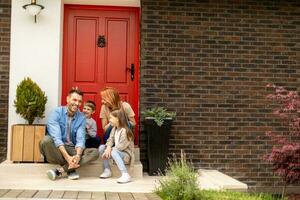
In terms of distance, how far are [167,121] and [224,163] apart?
1.37 meters

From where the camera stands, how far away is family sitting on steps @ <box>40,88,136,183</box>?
6.18m

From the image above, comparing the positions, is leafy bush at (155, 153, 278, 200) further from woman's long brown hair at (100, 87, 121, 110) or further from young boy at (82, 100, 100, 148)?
young boy at (82, 100, 100, 148)

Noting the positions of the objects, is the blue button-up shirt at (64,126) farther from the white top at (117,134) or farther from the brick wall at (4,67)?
the brick wall at (4,67)

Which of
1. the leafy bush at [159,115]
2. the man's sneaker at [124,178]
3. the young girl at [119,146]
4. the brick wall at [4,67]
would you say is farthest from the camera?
the brick wall at [4,67]

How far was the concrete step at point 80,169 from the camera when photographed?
6.55 m

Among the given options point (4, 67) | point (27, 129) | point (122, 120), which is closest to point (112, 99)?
point (122, 120)

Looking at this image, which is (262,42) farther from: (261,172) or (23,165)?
(23,165)

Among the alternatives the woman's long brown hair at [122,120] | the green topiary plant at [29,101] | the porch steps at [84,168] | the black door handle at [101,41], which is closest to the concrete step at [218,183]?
the porch steps at [84,168]

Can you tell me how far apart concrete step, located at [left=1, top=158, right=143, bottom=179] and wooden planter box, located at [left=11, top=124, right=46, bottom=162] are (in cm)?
13

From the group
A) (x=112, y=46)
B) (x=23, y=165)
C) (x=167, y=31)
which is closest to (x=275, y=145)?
(x=167, y=31)

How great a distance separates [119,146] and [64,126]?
2.69 feet

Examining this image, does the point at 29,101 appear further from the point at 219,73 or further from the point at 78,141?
the point at 219,73

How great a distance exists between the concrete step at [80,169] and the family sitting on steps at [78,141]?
155mm

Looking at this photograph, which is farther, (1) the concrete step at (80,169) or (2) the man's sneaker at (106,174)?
(1) the concrete step at (80,169)
